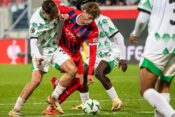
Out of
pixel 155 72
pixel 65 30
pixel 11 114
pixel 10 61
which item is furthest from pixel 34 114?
pixel 10 61

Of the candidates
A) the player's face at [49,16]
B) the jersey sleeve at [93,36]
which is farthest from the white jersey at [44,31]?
the jersey sleeve at [93,36]

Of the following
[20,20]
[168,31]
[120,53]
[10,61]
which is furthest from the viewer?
[20,20]

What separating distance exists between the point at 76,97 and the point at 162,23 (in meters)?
6.97

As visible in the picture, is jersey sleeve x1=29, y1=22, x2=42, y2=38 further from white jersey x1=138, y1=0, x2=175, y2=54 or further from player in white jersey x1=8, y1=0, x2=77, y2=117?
white jersey x1=138, y1=0, x2=175, y2=54

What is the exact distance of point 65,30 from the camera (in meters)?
11.9

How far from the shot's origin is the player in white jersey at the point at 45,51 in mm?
11086

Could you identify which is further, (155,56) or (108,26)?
(108,26)

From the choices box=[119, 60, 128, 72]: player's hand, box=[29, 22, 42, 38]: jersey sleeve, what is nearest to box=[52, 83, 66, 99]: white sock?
box=[29, 22, 42, 38]: jersey sleeve

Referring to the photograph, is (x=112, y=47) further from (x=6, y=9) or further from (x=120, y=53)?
(x=6, y=9)

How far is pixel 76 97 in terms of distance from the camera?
1550 cm

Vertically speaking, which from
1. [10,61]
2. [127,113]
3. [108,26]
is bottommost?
[10,61]

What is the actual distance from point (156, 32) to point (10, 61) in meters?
23.6

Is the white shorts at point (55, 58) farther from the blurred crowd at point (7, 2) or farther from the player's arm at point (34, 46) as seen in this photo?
the blurred crowd at point (7, 2)

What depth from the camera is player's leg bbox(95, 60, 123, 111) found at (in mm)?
12711
